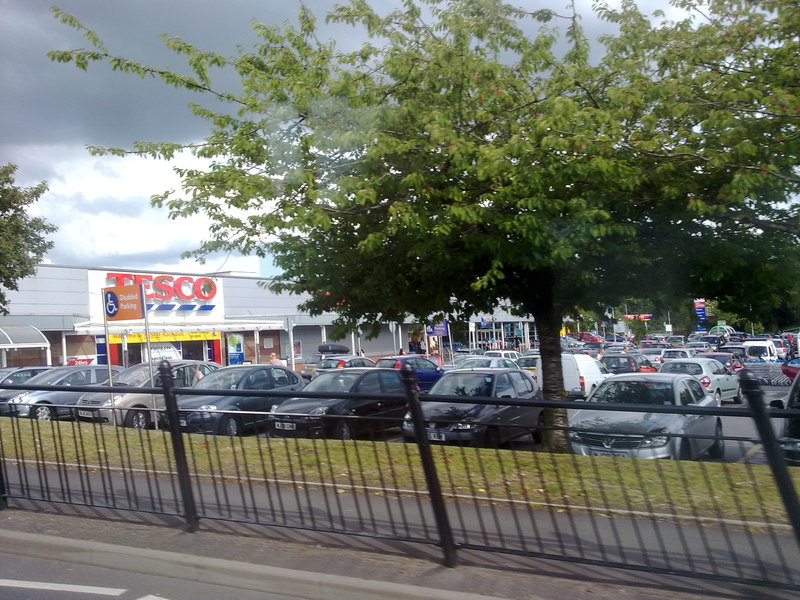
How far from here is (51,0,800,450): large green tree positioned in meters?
8.57

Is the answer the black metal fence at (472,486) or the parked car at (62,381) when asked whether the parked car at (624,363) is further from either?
the black metal fence at (472,486)

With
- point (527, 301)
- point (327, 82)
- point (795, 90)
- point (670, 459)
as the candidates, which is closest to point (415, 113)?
point (327, 82)

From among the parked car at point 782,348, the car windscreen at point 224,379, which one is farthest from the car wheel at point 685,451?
the parked car at point 782,348

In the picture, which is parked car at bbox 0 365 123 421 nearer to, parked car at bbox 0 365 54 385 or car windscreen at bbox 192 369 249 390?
parked car at bbox 0 365 54 385

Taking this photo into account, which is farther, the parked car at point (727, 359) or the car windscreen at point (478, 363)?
the parked car at point (727, 359)

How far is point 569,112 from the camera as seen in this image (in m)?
8.33

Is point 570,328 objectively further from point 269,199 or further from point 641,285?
point 269,199

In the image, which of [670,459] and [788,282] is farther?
[788,282]

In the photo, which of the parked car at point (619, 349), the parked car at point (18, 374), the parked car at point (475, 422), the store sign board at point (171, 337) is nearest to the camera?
the parked car at point (475, 422)

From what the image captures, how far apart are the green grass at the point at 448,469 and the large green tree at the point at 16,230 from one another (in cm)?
1955

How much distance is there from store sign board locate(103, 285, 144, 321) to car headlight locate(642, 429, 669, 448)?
1314 cm

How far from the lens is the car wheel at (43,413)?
706 centimetres

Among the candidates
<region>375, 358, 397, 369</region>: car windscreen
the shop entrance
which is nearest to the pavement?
<region>375, 358, 397, 369</region>: car windscreen

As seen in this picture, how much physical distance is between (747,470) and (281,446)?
3527 mm
